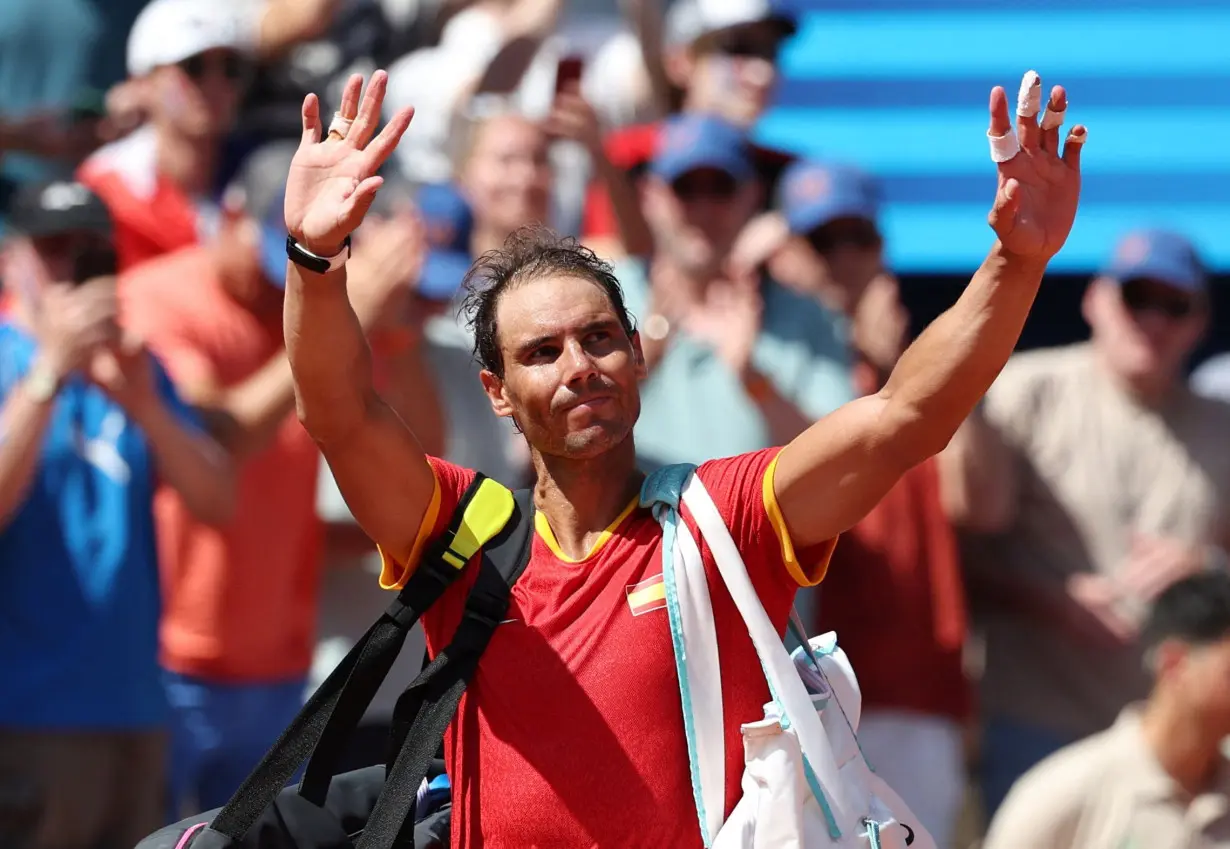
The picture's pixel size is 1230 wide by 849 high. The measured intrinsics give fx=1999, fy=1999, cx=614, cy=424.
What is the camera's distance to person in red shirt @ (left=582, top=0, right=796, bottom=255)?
6.75m

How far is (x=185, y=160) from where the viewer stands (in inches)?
248

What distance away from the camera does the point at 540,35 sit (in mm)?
7094

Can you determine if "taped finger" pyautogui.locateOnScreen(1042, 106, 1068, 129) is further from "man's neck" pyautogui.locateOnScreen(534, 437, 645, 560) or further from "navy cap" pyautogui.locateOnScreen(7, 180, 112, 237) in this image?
"navy cap" pyautogui.locateOnScreen(7, 180, 112, 237)

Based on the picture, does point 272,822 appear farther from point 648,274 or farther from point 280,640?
point 648,274

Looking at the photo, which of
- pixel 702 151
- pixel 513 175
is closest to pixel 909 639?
pixel 702 151

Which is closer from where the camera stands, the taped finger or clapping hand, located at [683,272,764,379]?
the taped finger

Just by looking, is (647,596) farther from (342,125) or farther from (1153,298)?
(1153,298)

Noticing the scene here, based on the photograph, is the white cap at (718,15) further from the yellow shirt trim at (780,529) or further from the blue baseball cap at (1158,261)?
the yellow shirt trim at (780,529)

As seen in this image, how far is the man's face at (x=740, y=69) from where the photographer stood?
6.79 metres

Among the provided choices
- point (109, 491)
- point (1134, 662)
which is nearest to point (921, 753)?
point (1134, 662)

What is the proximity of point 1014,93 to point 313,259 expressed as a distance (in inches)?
196

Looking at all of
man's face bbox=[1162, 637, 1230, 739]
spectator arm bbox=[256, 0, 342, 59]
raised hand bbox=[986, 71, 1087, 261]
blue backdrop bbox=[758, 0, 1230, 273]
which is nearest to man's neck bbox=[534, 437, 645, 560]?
raised hand bbox=[986, 71, 1087, 261]

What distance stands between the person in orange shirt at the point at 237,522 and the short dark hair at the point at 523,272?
7.58 feet

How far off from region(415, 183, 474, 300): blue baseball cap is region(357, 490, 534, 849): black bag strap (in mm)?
2889
